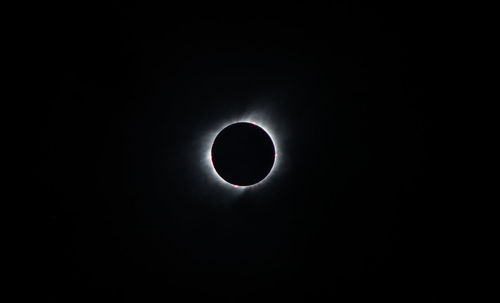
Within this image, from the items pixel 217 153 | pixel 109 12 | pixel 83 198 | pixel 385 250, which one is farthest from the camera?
pixel 385 250

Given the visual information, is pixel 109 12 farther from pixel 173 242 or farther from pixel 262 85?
pixel 173 242

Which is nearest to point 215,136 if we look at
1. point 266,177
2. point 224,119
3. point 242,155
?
point 224,119

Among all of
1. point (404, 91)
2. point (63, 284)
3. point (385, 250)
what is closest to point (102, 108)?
point (63, 284)

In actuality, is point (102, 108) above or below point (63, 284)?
above

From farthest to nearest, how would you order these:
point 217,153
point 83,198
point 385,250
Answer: point 385,250 < point 83,198 < point 217,153

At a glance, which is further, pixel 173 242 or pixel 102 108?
pixel 173 242
